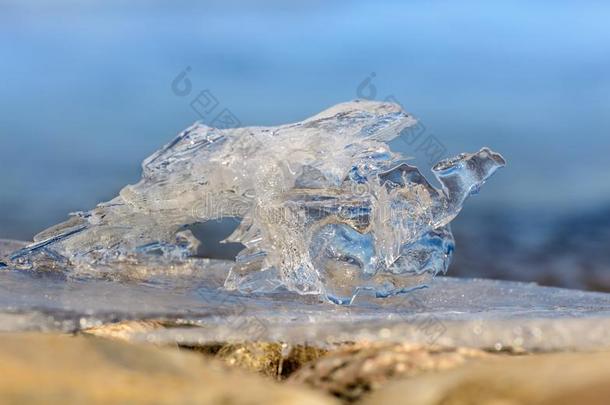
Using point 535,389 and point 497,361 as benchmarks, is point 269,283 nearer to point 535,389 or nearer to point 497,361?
point 497,361

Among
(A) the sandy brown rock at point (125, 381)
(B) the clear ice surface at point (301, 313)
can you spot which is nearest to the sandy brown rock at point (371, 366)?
(B) the clear ice surface at point (301, 313)

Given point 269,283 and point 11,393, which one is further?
point 269,283

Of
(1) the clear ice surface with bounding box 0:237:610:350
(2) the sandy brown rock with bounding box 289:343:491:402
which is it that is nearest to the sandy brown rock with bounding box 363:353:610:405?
(2) the sandy brown rock with bounding box 289:343:491:402

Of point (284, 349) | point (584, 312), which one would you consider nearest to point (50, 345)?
point (284, 349)

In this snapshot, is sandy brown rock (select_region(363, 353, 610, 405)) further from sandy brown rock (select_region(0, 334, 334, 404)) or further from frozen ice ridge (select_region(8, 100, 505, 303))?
frozen ice ridge (select_region(8, 100, 505, 303))

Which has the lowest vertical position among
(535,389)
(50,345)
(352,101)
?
(535,389)

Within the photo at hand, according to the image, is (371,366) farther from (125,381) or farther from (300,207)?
(300,207)

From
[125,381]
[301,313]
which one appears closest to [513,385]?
[125,381]
